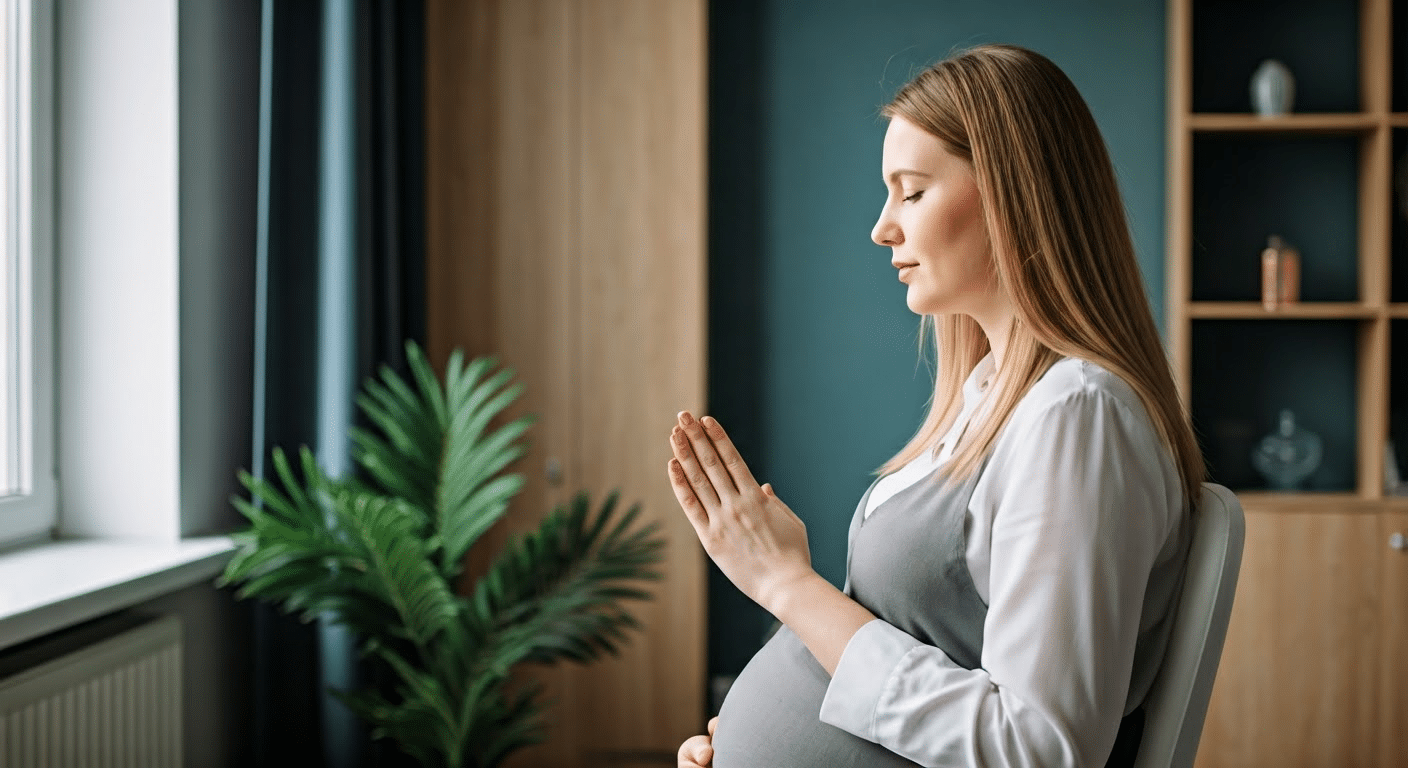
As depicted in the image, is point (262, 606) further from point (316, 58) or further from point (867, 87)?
point (867, 87)

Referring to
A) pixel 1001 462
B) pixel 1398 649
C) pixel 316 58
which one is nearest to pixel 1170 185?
pixel 1398 649

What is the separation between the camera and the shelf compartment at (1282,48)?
3.06 m

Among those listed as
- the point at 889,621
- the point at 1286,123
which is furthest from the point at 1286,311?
the point at 889,621

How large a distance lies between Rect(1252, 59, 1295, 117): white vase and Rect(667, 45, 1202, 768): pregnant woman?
7.19 feet

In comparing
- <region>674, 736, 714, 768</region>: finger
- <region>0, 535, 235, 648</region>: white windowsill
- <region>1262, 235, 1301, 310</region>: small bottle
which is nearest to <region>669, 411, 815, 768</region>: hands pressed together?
<region>674, 736, 714, 768</region>: finger

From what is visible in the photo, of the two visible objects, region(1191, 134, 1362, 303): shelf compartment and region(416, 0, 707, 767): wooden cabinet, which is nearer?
region(416, 0, 707, 767): wooden cabinet

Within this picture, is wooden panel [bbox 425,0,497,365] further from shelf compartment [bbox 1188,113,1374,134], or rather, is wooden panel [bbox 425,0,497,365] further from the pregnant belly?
the pregnant belly

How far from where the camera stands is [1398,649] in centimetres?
277

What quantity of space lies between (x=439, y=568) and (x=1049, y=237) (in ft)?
4.45

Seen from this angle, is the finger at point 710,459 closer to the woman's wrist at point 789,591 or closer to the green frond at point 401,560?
the woman's wrist at point 789,591

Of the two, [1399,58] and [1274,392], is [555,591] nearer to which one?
[1274,392]

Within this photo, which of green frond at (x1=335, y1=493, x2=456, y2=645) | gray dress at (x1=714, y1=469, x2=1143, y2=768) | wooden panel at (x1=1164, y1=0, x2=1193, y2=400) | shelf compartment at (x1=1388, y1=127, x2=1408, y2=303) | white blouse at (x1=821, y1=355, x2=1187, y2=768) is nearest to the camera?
white blouse at (x1=821, y1=355, x2=1187, y2=768)

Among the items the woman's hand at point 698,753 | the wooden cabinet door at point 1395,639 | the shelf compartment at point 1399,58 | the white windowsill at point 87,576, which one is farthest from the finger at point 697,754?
the shelf compartment at point 1399,58

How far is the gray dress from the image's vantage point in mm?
1002
